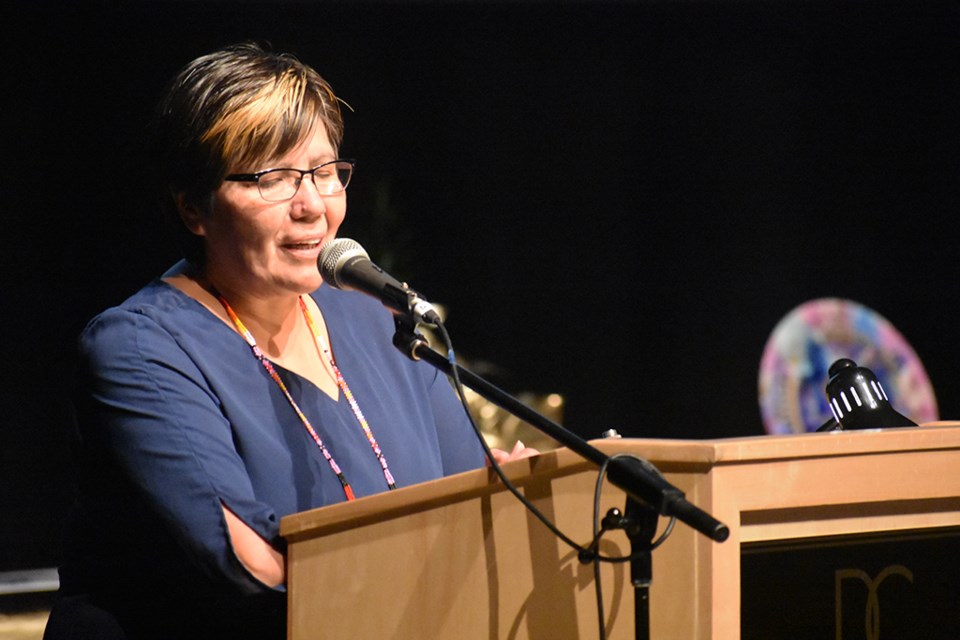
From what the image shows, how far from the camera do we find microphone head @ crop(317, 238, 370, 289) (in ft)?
5.08

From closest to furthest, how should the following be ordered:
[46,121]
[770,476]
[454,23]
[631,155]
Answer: [770,476] → [46,121] → [454,23] → [631,155]

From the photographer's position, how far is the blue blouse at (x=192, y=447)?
152 centimetres

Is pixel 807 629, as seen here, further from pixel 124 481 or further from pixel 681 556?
pixel 124 481

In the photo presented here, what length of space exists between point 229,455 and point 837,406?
86 cm

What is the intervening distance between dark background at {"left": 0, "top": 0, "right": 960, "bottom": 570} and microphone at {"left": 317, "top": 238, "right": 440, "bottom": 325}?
217 centimetres

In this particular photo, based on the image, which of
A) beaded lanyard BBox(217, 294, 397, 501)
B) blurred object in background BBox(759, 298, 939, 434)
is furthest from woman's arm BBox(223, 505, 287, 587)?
blurred object in background BBox(759, 298, 939, 434)

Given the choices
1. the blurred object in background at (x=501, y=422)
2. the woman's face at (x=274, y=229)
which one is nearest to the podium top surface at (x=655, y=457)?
the woman's face at (x=274, y=229)

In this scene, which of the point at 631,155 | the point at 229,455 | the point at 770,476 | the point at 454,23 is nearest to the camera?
the point at 770,476

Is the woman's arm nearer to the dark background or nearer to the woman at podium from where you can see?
the woman at podium

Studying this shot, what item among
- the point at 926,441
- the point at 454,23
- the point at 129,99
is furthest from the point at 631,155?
the point at 926,441

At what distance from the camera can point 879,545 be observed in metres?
1.31

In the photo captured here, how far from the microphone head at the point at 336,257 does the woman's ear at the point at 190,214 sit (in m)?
0.34

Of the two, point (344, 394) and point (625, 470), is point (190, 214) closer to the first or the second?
point (344, 394)

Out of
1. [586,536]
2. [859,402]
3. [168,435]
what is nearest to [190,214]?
[168,435]
